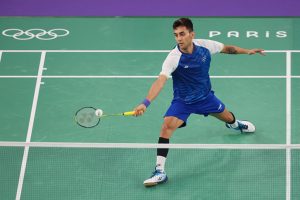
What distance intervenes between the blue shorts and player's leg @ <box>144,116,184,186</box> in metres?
0.08

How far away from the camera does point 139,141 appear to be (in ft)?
35.0

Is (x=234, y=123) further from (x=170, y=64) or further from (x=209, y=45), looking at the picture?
(x=170, y=64)

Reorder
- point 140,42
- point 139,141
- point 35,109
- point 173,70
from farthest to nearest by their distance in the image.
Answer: point 140,42, point 35,109, point 139,141, point 173,70

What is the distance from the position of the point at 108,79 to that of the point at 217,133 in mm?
→ 2297

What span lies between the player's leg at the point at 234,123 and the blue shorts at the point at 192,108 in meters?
0.21

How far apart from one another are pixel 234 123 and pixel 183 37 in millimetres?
1981

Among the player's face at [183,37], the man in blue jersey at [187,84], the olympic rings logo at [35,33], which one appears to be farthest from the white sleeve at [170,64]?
the olympic rings logo at [35,33]

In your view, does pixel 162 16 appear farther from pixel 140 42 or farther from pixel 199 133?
pixel 199 133

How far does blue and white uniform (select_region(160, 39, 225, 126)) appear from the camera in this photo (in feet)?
30.9

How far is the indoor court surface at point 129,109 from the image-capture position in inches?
382

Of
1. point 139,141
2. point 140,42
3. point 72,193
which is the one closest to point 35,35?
point 140,42

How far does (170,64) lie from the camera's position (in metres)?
9.23

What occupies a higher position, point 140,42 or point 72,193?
point 140,42

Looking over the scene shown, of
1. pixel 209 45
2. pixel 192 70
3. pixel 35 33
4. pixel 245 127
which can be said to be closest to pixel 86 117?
pixel 192 70
